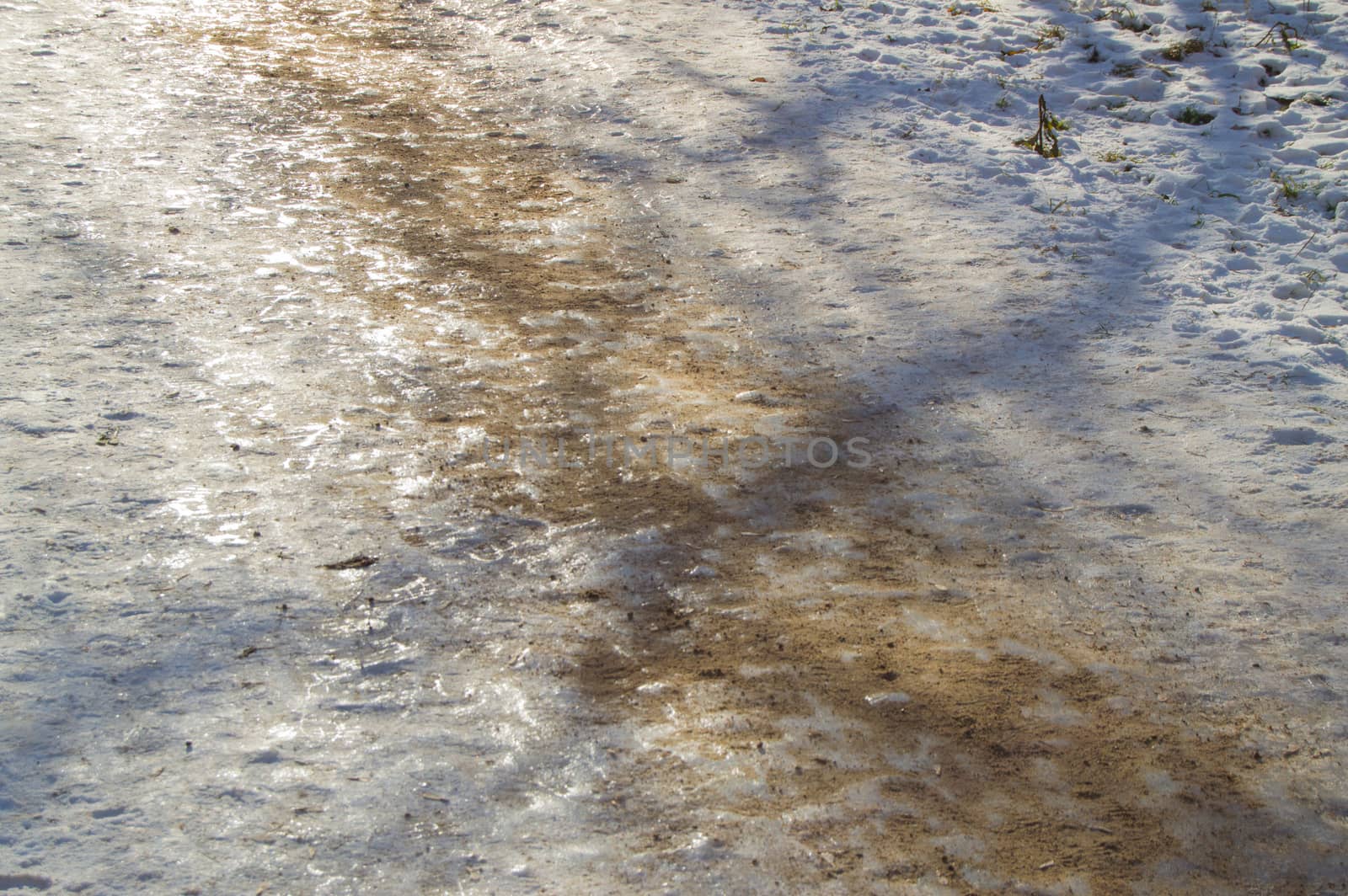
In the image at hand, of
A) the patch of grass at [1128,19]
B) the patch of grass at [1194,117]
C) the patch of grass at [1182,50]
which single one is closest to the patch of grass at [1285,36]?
the patch of grass at [1182,50]

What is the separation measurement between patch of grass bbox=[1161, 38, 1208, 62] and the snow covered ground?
0.18 m

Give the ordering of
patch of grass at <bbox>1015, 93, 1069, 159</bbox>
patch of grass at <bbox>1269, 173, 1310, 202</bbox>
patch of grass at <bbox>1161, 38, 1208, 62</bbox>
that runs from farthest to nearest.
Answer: patch of grass at <bbox>1161, 38, 1208, 62</bbox> → patch of grass at <bbox>1015, 93, 1069, 159</bbox> → patch of grass at <bbox>1269, 173, 1310, 202</bbox>

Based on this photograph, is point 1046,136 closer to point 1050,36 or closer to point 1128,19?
point 1050,36

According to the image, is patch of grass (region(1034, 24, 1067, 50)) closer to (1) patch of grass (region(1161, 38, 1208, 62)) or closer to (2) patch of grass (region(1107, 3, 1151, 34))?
(2) patch of grass (region(1107, 3, 1151, 34))

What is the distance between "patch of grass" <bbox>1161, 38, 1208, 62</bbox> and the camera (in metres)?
8.60

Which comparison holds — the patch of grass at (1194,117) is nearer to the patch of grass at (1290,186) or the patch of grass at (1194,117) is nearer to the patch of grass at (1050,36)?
the patch of grass at (1290,186)

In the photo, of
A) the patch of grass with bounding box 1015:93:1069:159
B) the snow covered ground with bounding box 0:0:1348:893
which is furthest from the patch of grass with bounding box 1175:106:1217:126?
the patch of grass with bounding box 1015:93:1069:159

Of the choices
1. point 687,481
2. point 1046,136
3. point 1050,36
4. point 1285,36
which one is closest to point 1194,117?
point 1046,136

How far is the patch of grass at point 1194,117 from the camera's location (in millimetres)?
7824

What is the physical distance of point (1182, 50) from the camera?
28.3 feet

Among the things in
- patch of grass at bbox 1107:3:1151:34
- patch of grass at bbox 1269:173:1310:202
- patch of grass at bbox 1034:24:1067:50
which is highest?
patch of grass at bbox 1107:3:1151:34

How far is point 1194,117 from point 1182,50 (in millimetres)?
1176

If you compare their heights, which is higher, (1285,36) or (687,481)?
(1285,36)

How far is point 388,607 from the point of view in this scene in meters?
4.04
